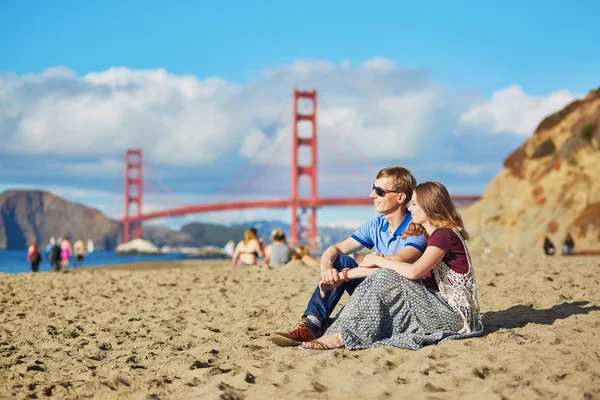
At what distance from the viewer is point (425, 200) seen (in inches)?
147

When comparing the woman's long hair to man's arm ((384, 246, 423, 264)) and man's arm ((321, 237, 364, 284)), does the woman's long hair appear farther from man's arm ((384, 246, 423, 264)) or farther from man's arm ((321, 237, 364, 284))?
man's arm ((321, 237, 364, 284))

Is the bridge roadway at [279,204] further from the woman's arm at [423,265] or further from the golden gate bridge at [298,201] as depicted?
the woman's arm at [423,265]

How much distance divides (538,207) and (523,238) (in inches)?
45.6

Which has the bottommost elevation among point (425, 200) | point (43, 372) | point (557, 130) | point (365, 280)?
point (43, 372)

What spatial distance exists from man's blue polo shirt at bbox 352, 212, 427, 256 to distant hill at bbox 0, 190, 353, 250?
10045 centimetres

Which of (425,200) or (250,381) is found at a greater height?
(425,200)

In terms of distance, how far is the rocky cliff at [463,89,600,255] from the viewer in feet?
66.5

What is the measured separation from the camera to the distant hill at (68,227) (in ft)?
359

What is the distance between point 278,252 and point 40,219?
407 ft

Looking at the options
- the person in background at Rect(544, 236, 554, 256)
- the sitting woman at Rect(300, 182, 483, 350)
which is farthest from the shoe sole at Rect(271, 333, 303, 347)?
the person in background at Rect(544, 236, 554, 256)

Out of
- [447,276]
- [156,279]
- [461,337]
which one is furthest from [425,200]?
[156,279]

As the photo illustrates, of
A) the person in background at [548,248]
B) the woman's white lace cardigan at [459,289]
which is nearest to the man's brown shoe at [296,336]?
the woman's white lace cardigan at [459,289]

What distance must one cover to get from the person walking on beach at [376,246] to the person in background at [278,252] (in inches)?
232

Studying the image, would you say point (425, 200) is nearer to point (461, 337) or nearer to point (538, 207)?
point (461, 337)
